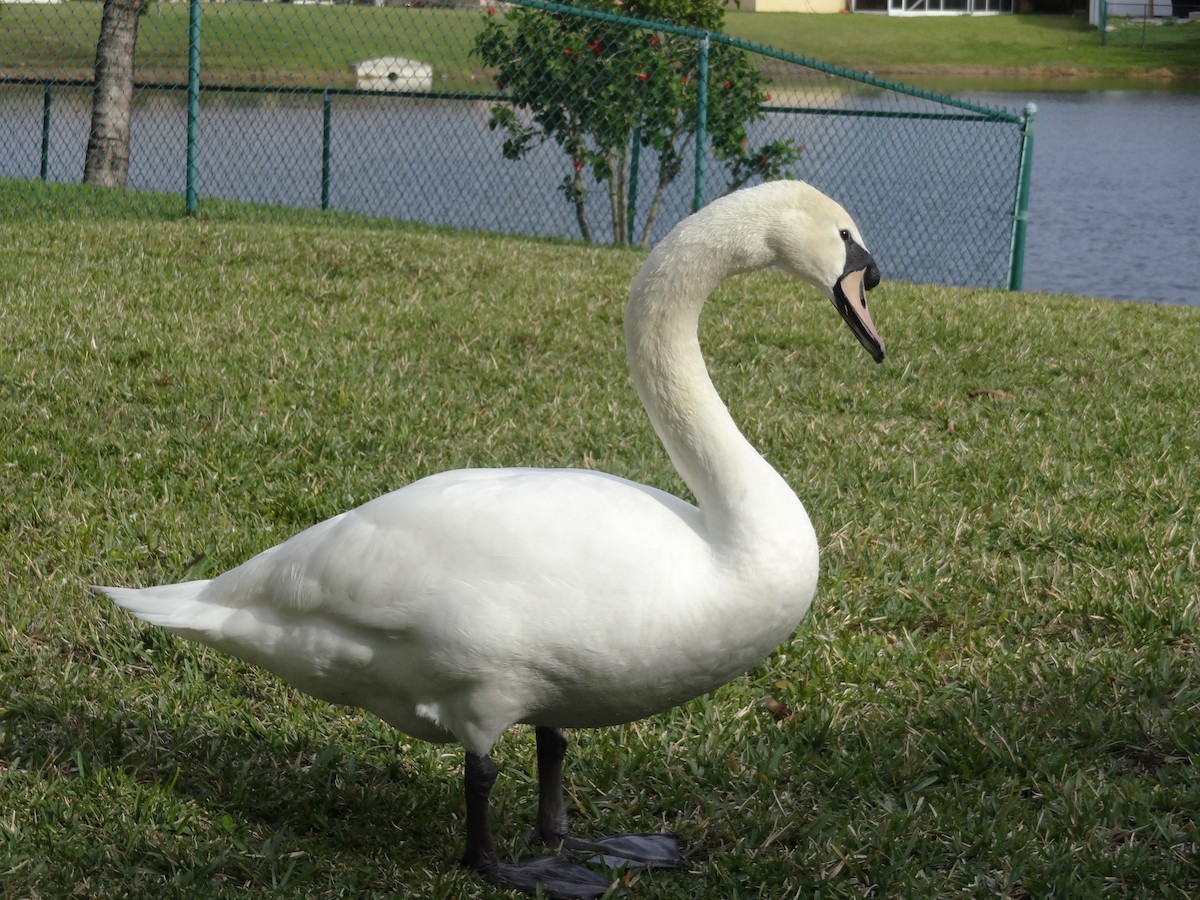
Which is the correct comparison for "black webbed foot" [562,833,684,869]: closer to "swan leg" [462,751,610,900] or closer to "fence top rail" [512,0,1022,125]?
"swan leg" [462,751,610,900]

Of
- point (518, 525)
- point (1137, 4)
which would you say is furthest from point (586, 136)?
point (1137, 4)

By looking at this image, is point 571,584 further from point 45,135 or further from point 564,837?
point 45,135

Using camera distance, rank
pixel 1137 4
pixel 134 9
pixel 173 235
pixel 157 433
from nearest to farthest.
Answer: pixel 157 433
pixel 173 235
pixel 134 9
pixel 1137 4

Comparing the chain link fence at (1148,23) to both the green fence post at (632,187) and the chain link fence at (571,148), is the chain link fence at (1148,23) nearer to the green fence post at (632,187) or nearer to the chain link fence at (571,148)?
the chain link fence at (571,148)

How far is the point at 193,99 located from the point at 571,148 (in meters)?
2.91

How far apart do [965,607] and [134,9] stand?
952cm

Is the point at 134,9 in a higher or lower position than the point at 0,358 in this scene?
higher

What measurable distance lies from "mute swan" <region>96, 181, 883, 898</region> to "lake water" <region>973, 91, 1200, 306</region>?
9525 millimetres

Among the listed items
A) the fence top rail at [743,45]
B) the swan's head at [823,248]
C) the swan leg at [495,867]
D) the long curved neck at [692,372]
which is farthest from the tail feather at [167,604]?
the fence top rail at [743,45]

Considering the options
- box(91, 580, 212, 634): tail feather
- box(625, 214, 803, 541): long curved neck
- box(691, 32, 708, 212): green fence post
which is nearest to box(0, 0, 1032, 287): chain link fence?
box(691, 32, 708, 212): green fence post

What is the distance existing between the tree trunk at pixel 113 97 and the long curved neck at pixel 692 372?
9.52m

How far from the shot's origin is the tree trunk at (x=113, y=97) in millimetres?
11055

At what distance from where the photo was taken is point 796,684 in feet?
10.5

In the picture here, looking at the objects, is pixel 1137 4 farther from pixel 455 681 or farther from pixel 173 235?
pixel 455 681
